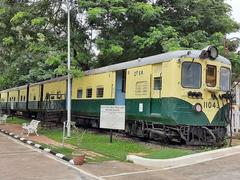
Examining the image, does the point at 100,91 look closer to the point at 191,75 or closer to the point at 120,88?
the point at 120,88

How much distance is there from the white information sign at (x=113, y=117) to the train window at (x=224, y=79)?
3619mm

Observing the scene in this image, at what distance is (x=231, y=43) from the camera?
83.8 ft

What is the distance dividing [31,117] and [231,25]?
2027 cm

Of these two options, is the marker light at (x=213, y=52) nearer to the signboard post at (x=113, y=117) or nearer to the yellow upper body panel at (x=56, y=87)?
the signboard post at (x=113, y=117)

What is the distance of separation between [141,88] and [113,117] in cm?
161

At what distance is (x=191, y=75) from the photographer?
15664 millimetres

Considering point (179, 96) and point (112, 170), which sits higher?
point (179, 96)

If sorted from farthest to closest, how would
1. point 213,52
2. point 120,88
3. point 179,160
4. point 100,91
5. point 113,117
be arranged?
point 100,91 < point 120,88 < point 113,117 < point 213,52 < point 179,160

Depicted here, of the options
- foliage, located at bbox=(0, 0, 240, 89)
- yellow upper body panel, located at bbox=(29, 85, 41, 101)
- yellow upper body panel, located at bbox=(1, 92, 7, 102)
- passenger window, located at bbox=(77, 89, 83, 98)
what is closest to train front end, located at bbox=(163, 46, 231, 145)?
foliage, located at bbox=(0, 0, 240, 89)

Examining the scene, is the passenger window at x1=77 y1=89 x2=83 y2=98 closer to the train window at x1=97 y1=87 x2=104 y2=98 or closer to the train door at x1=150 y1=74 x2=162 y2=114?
the train window at x1=97 y1=87 x2=104 y2=98

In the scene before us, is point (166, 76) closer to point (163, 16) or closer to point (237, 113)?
point (237, 113)

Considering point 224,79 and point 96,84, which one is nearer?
point 224,79

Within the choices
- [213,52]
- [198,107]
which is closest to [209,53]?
[213,52]

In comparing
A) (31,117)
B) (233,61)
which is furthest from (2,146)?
(31,117)
